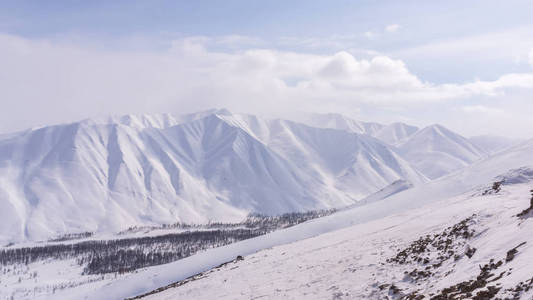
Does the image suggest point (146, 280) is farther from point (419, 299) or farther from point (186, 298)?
point (419, 299)

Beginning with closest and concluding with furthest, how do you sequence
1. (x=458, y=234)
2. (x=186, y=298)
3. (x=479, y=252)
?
(x=479, y=252)
(x=458, y=234)
(x=186, y=298)

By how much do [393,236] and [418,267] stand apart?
15405 millimetres

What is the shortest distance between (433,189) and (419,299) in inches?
2870

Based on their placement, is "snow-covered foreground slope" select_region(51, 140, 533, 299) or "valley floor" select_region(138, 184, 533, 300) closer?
"valley floor" select_region(138, 184, 533, 300)

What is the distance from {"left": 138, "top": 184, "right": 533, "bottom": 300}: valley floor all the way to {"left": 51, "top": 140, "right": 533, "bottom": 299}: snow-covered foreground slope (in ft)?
0.48

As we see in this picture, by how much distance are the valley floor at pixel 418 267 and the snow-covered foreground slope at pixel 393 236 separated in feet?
0.48

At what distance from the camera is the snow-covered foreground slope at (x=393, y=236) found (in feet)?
102

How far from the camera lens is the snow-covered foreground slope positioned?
31.0m

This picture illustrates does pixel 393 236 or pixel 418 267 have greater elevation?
pixel 418 267

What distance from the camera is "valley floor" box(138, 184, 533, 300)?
24.2 metres

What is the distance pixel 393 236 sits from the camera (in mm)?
47156

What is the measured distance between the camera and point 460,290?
77.9ft

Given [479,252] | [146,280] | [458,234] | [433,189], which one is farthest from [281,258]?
[433,189]

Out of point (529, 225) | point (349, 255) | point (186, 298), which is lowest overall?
Result: point (186, 298)
